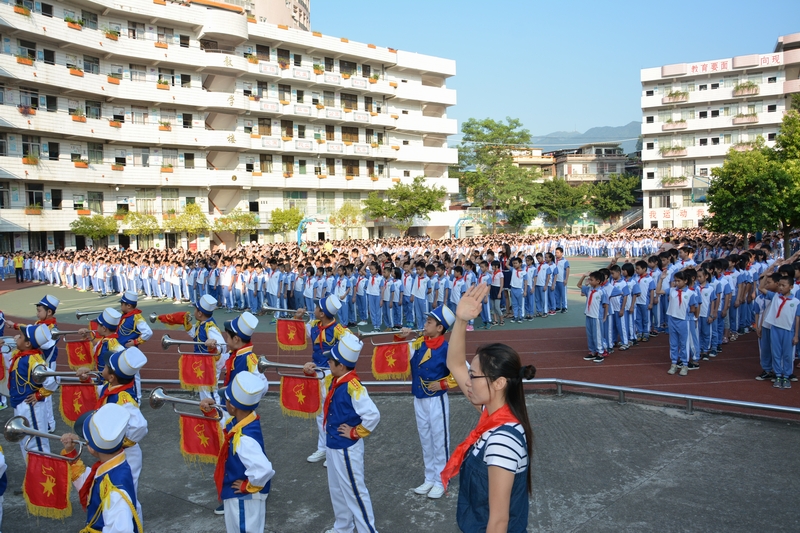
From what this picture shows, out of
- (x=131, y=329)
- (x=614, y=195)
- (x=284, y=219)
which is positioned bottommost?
(x=131, y=329)

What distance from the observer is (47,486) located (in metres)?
4.69

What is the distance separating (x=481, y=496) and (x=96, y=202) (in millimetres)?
43161

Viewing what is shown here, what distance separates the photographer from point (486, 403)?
2.92m

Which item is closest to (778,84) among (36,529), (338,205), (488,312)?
(338,205)

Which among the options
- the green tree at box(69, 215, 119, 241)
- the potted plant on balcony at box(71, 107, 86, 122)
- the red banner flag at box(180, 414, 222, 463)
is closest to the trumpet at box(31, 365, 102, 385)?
the red banner flag at box(180, 414, 222, 463)

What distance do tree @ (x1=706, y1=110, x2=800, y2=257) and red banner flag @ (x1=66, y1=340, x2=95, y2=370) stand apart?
65.1 feet

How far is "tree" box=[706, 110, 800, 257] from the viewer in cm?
1936

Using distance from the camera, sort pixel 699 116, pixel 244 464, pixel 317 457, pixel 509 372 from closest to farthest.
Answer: pixel 509 372 < pixel 244 464 < pixel 317 457 < pixel 699 116

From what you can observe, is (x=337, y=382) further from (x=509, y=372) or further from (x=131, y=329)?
(x=131, y=329)

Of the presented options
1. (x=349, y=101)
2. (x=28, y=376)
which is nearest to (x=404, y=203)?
(x=349, y=101)

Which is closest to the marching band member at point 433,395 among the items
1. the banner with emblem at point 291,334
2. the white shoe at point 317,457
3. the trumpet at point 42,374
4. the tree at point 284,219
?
the white shoe at point 317,457

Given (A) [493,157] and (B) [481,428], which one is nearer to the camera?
(B) [481,428]

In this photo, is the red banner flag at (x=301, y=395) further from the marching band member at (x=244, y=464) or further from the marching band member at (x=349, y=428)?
the marching band member at (x=244, y=464)

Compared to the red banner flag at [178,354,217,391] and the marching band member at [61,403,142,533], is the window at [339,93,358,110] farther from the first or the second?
the marching band member at [61,403,142,533]
